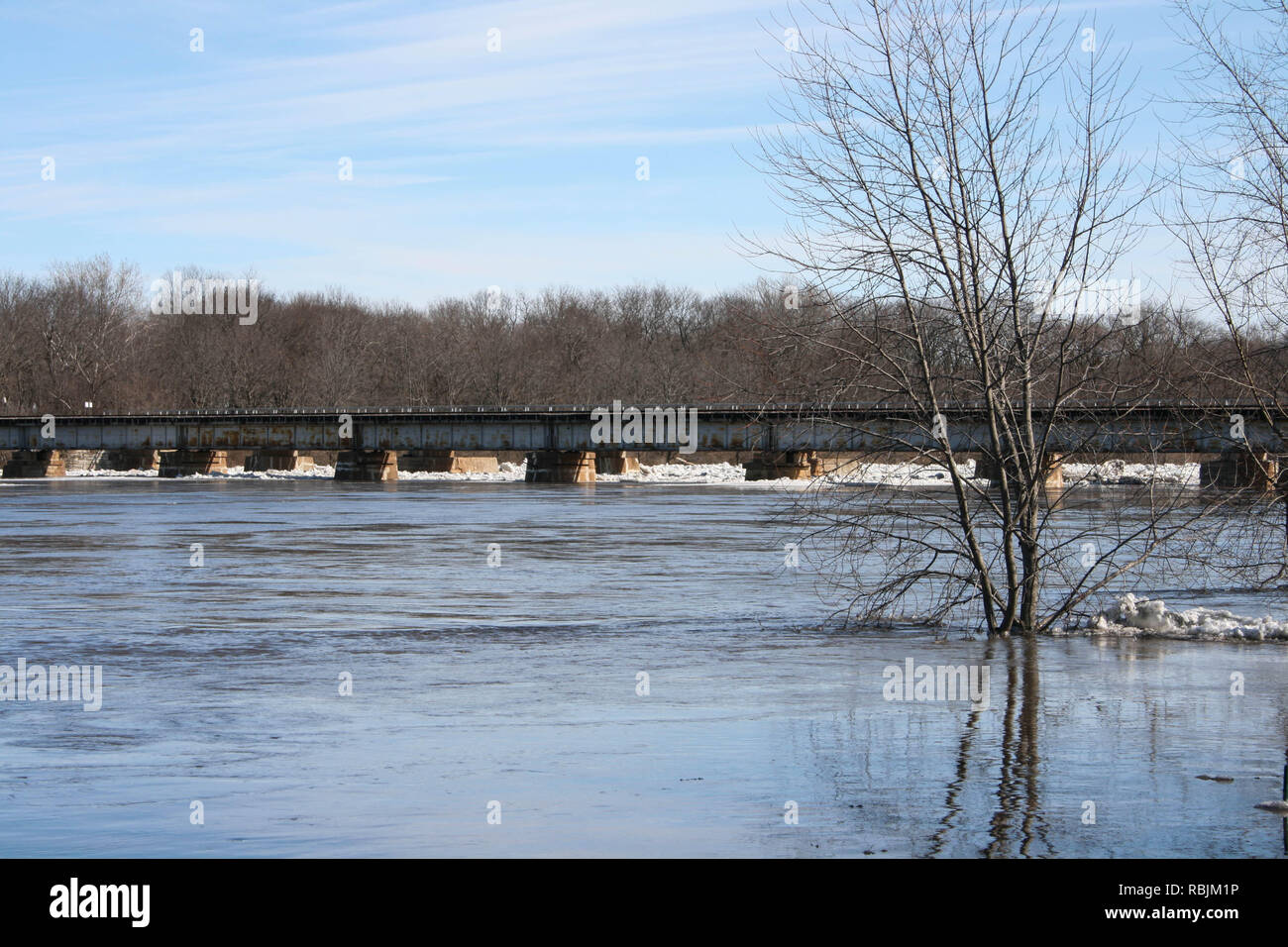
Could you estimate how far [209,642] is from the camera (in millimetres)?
19719

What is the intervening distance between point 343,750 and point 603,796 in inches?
110

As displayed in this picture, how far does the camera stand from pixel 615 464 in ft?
378

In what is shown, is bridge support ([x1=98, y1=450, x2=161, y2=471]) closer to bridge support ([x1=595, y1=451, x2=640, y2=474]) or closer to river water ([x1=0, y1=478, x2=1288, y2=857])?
bridge support ([x1=595, y1=451, x2=640, y2=474])

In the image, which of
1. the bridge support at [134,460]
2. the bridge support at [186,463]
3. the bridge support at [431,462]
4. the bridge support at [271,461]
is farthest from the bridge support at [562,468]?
the bridge support at [134,460]

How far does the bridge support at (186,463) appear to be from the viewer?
112 meters

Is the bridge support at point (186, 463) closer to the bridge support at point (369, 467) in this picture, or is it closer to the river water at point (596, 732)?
the bridge support at point (369, 467)

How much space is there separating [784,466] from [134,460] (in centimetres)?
5347

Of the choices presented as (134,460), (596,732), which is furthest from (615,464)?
(596,732)

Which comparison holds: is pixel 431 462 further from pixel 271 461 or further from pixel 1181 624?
pixel 1181 624

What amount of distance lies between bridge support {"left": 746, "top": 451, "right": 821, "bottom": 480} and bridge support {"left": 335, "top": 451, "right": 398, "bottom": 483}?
25.3 metres

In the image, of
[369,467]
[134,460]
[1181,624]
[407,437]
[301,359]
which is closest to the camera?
[1181,624]

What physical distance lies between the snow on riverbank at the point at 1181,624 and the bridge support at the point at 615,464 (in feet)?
296
